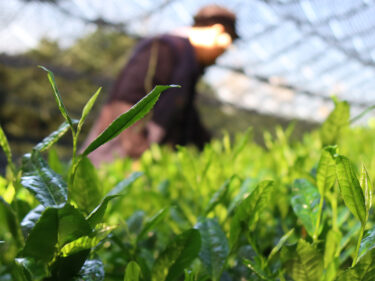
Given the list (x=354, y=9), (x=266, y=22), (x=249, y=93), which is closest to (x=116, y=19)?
(x=266, y=22)

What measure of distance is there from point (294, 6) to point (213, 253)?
758cm

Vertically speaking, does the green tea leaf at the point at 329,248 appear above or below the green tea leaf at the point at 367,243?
below

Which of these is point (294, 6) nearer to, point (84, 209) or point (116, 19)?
point (116, 19)

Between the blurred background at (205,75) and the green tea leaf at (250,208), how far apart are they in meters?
4.30

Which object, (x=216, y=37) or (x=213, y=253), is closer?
→ (x=213, y=253)

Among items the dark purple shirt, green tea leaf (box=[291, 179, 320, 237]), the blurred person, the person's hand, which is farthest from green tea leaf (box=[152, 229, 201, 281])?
the person's hand

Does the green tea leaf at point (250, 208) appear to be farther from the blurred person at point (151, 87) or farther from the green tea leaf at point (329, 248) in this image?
the blurred person at point (151, 87)

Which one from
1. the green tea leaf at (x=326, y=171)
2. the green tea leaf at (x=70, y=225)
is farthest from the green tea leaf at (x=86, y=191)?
the green tea leaf at (x=326, y=171)

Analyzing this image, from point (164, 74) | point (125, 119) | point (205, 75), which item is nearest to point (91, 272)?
point (125, 119)

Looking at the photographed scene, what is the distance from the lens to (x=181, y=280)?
48cm

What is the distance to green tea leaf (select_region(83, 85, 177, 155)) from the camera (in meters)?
0.29

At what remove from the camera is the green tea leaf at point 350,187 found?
292mm

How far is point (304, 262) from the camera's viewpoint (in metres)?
0.34

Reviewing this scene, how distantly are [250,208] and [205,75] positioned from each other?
14.7 feet
